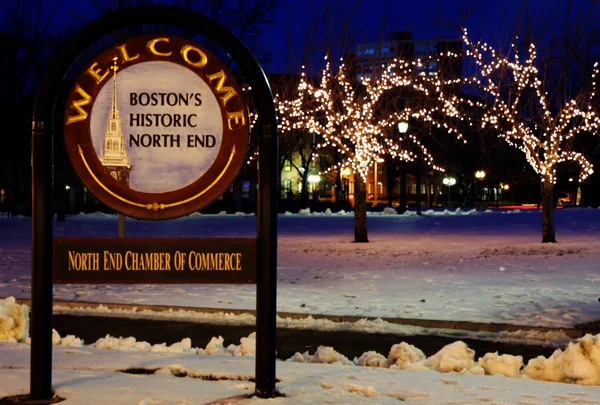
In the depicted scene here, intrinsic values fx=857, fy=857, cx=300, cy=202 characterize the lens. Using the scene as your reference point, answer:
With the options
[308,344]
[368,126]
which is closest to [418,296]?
[308,344]

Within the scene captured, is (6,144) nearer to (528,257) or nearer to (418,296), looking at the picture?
(528,257)

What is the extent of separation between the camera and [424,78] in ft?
86.4

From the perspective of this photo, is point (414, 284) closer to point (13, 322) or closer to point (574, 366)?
point (13, 322)

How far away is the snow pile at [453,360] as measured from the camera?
7.52 metres

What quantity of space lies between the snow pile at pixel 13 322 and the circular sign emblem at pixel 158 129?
14.0 feet

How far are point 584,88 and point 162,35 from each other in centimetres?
2243

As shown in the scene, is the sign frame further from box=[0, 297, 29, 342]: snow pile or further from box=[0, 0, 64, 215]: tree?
box=[0, 0, 64, 215]: tree

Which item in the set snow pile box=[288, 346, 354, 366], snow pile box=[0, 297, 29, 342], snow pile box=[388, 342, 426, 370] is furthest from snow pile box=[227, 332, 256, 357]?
snow pile box=[0, 297, 29, 342]

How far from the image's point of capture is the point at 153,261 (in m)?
5.58

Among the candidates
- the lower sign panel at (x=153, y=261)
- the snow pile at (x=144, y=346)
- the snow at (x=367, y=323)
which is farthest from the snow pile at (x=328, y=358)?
the lower sign panel at (x=153, y=261)

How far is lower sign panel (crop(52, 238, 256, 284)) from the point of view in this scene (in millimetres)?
5570

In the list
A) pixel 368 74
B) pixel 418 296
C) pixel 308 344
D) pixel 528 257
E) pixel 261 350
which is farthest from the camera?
pixel 368 74

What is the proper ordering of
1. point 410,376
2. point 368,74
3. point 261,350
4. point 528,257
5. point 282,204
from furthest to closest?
point 282,204 < point 368,74 < point 528,257 < point 410,376 < point 261,350

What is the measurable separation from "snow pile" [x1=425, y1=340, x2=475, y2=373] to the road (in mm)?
1762
